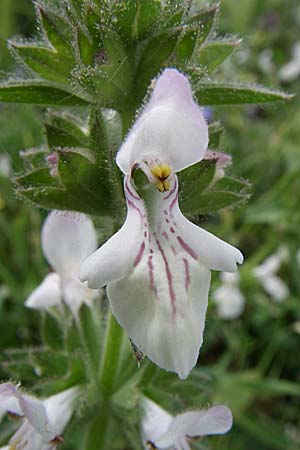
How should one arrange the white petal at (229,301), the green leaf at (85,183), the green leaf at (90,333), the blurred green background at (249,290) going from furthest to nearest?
the white petal at (229,301) < the blurred green background at (249,290) < the green leaf at (90,333) < the green leaf at (85,183)

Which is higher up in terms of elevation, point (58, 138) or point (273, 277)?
point (58, 138)

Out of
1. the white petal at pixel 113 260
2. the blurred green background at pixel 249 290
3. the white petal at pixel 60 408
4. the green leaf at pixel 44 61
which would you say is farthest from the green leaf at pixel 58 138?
the blurred green background at pixel 249 290

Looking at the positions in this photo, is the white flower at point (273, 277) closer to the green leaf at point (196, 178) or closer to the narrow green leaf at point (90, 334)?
the narrow green leaf at point (90, 334)

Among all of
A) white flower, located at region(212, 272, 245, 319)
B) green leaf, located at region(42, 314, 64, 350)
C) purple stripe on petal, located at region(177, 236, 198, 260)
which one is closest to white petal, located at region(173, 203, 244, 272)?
purple stripe on petal, located at region(177, 236, 198, 260)

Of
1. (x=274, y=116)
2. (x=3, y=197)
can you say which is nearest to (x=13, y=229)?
(x=3, y=197)

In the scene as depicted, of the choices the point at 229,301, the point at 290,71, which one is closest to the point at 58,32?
the point at 229,301

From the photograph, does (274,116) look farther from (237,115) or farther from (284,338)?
(284,338)

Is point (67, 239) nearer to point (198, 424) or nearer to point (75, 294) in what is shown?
point (75, 294)
